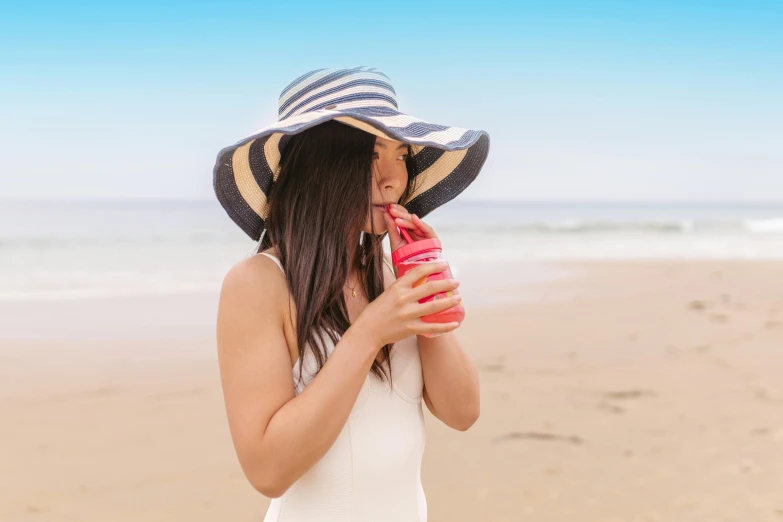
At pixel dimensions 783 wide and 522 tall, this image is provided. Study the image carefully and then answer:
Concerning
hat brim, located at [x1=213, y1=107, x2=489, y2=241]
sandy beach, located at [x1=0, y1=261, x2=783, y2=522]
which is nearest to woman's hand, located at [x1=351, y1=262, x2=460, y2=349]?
hat brim, located at [x1=213, y1=107, x2=489, y2=241]

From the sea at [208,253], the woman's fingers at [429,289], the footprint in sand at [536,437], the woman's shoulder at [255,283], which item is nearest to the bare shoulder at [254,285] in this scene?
the woman's shoulder at [255,283]

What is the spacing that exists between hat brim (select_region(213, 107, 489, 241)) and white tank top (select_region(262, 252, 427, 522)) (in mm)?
283

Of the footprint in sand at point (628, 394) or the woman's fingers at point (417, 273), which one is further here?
the footprint in sand at point (628, 394)

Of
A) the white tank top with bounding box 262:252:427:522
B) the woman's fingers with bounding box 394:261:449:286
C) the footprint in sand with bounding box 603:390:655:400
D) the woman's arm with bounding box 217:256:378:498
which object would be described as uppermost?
the woman's fingers with bounding box 394:261:449:286

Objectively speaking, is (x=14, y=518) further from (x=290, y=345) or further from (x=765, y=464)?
(x=765, y=464)

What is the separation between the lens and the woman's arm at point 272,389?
145cm

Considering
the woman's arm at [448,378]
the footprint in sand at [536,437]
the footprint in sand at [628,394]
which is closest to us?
the woman's arm at [448,378]

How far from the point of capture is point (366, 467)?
5.30 ft

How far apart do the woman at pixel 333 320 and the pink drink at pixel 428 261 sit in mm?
26

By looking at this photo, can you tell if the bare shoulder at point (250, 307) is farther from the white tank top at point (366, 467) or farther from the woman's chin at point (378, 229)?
the woman's chin at point (378, 229)

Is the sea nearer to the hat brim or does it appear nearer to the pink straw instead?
the hat brim

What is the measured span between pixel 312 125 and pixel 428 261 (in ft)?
1.26

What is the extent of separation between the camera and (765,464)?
13.3 ft

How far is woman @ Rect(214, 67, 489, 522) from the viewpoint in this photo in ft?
4.86
